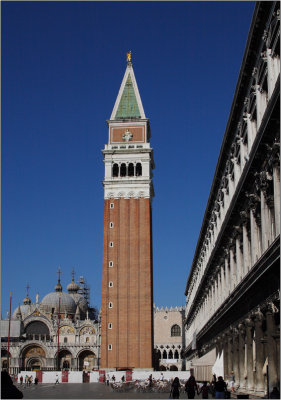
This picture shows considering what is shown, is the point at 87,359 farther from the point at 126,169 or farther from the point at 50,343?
the point at 126,169

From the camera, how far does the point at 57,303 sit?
120 m

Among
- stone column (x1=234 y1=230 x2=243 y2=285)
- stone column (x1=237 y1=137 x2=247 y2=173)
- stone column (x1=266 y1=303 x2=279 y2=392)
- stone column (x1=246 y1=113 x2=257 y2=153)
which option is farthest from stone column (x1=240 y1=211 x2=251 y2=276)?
stone column (x1=266 y1=303 x2=279 y2=392)

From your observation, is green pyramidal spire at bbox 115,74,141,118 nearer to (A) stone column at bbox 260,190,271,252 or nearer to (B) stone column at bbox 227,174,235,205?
(B) stone column at bbox 227,174,235,205

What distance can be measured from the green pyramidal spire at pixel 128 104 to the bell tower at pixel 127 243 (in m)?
0.15

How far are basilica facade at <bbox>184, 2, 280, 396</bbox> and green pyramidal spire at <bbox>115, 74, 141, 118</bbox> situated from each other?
51684 millimetres

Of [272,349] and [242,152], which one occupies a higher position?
[242,152]

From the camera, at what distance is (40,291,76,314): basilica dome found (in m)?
118

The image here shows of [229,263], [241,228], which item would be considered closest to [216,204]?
[229,263]

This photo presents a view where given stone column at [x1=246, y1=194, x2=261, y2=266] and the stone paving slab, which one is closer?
stone column at [x1=246, y1=194, x2=261, y2=266]

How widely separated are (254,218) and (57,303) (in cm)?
10083

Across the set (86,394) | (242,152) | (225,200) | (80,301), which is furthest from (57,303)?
(242,152)

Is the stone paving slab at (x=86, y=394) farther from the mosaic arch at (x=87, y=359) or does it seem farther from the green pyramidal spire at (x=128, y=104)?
the mosaic arch at (x=87, y=359)

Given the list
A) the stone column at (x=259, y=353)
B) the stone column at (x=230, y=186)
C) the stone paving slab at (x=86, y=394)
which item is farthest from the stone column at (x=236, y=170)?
the stone paving slab at (x=86, y=394)

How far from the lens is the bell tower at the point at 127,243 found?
72.1 metres
